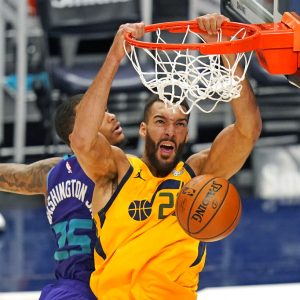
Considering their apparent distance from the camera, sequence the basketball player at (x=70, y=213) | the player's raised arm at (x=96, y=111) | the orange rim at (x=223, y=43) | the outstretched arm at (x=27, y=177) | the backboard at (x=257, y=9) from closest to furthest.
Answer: the orange rim at (x=223, y=43), the player's raised arm at (x=96, y=111), the backboard at (x=257, y=9), the basketball player at (x=70, y=213), the outstretched arm at (x=27, y=177)

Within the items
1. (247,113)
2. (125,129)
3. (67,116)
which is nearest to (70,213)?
(67,116)

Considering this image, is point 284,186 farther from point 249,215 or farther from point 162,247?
point 162,247

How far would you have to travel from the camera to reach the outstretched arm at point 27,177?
5.91 m

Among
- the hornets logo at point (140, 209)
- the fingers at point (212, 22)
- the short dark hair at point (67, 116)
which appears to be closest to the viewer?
the fingers at point (212, 22)

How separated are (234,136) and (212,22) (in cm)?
56

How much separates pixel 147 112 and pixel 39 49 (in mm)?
5838

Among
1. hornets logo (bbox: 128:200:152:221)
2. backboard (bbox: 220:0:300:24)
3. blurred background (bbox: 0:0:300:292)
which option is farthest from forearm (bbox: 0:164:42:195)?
blurred background (bbox: 0:0:300:292)

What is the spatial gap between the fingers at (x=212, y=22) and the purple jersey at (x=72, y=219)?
3.63 feet

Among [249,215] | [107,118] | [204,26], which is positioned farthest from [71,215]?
[249,215]

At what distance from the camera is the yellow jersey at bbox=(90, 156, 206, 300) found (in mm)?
5203

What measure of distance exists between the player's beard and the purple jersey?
1.65ft

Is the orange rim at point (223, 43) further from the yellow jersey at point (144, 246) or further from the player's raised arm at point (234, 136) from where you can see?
the yellow jersey at point (144, 246)

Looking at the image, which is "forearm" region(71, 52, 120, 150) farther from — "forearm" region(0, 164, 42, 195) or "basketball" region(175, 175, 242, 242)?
"forearm" region(0, 164, 42, 195)

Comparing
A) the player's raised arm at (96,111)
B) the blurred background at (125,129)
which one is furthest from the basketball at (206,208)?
the blurred background at (125,129)
